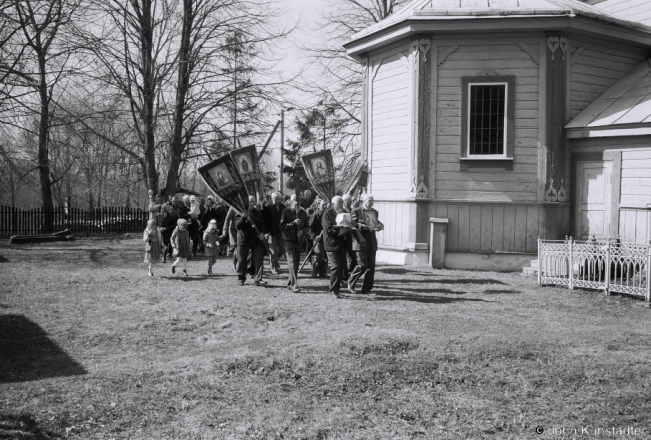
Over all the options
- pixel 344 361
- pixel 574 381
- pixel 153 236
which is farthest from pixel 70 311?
pixel 574 381

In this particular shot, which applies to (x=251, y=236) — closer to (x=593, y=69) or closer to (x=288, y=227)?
(x=288, y=227)

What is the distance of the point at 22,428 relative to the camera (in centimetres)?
524

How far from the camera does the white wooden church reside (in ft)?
48.6

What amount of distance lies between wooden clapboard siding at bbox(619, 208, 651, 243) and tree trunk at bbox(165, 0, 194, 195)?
57.9 ft

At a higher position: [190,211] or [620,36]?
[620,36]

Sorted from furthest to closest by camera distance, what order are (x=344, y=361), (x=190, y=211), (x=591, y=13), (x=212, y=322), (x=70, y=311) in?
(x=190, y=211) < (x=591, y=13) < (x=70, y=311) < (x=212, y=322) < (x=344, y=361)

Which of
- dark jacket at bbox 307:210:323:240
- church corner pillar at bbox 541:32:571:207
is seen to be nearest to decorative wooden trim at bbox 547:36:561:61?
church corner pillar at bbox 541:32:571:207

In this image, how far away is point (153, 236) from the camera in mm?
13641

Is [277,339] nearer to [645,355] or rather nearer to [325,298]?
[325,298]

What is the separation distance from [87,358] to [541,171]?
38.3 feet

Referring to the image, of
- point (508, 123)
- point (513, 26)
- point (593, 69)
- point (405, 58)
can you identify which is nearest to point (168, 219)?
point (405, 58)

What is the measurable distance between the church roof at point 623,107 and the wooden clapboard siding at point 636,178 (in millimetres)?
729

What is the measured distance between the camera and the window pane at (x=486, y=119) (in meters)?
15.3

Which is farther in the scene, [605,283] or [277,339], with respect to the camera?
[605,283]
